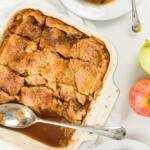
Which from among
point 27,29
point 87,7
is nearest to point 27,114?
point 27,29

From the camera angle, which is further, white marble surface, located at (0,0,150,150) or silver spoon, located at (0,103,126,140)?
→ white marble surface, located at (0,0,150,150)

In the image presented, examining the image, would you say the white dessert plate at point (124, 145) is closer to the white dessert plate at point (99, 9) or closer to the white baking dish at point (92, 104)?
the white baking dish at point (92, 104)

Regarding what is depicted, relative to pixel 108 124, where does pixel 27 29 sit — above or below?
above

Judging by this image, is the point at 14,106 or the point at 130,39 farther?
the point at 130,39

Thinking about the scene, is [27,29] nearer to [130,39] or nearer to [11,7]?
[11,7]

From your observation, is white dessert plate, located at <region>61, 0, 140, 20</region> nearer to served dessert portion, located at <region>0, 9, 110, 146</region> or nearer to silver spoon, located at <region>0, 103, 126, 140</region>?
served dessert portion, located at <region>0, 9, 110, 146</region>

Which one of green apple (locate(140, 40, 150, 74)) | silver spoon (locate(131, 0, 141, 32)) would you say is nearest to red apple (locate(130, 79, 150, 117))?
green apple (locate(140, 40, 150, 74))

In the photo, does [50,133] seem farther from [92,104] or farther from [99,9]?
[99,9]
